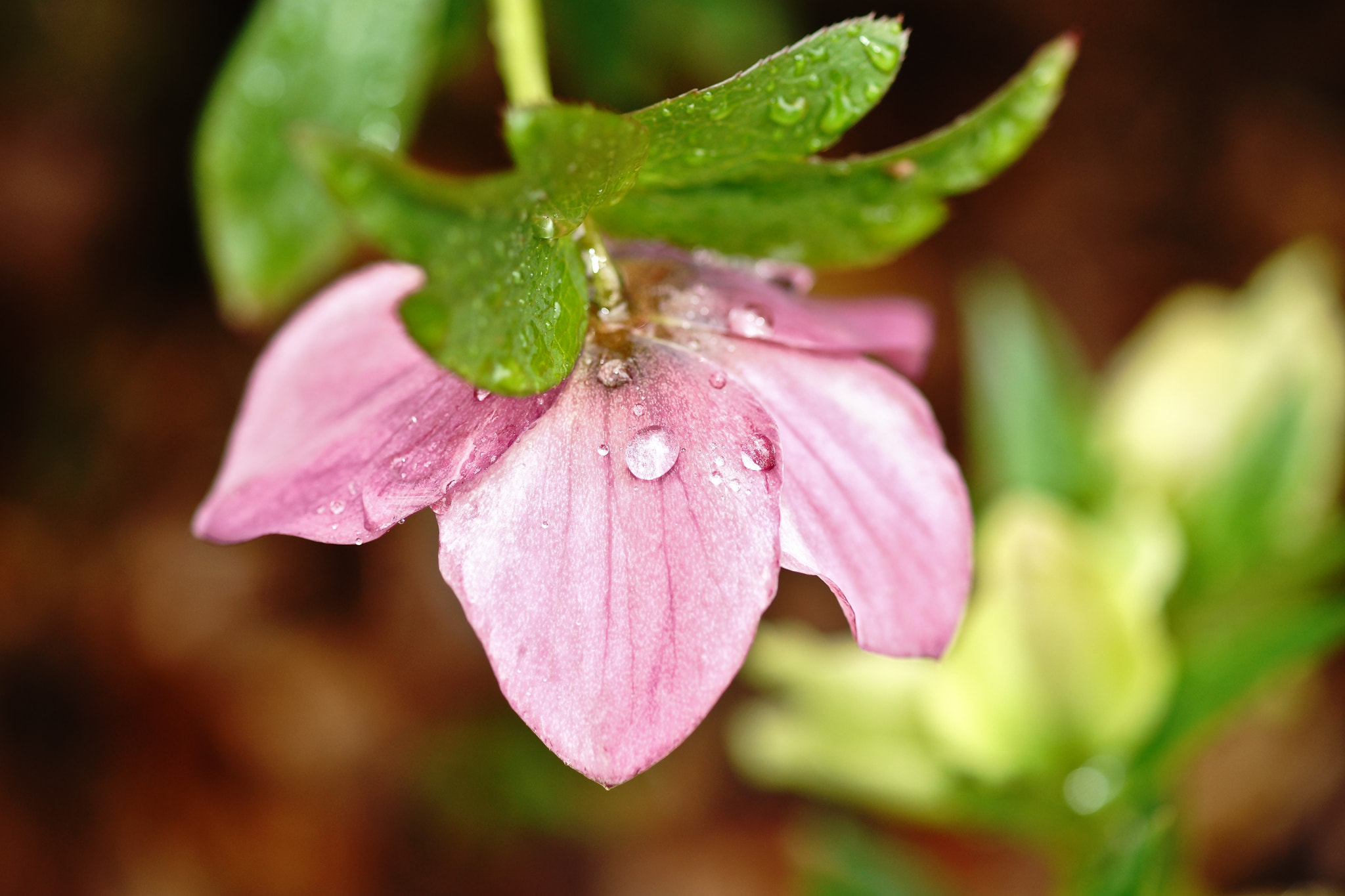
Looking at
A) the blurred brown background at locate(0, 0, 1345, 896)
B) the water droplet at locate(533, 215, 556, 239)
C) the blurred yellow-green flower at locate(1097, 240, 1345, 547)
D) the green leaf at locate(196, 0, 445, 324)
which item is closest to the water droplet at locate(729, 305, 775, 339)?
the water droplet at locate(533, 215, 556, 239)

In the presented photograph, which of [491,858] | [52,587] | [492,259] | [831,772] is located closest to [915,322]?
[492,259]

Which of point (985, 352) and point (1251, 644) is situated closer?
point (1251, 644)

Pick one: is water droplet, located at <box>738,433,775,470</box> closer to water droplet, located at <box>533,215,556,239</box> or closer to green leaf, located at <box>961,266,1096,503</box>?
water droplet, located at <box>533,215,556,239</box>

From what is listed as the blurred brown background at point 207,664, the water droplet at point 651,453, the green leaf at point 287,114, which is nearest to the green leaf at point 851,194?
the water droplet at point 651,453

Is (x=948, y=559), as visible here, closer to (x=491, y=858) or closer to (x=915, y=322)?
(x=915, y=322)

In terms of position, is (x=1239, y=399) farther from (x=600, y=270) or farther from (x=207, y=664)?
(x=207, y=664)

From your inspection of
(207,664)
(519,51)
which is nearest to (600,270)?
(519,51)
